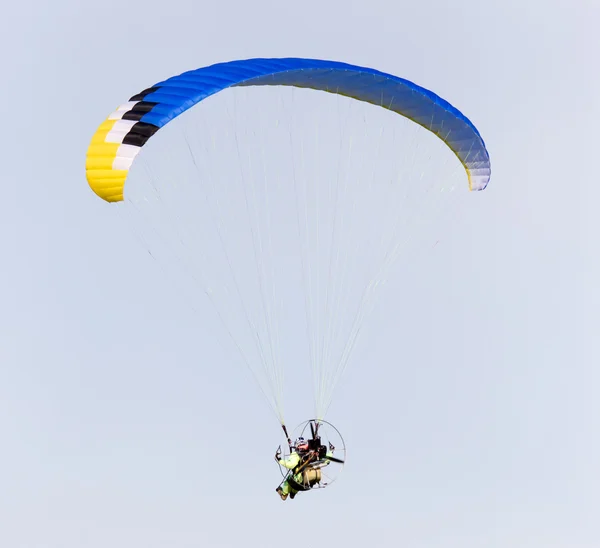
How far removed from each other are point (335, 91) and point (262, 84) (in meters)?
2.51

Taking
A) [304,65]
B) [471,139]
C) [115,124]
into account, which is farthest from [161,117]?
[471,139]

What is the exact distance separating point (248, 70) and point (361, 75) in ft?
9.41

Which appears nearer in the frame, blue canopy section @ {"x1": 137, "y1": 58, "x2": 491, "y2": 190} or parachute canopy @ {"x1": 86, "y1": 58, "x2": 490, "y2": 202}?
parachute canopy @ {"x1": 86, "y1": 58, "x2": 490, "y2": 202}

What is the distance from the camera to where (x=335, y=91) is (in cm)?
3061

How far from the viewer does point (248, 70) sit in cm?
2773

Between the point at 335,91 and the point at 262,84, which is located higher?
the point at 335,91

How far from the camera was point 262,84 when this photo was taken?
28469mm

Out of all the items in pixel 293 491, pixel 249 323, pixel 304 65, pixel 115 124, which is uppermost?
pixel 304 65

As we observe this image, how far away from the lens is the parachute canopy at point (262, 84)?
26.1 meters

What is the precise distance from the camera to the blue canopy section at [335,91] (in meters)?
26.7

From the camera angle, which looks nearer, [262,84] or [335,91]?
[262,84]

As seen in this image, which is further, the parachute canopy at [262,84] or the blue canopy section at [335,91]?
the blue canopy section at [335,91]

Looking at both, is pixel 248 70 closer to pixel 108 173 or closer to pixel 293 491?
pixel 108 173

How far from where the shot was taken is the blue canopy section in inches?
1053
